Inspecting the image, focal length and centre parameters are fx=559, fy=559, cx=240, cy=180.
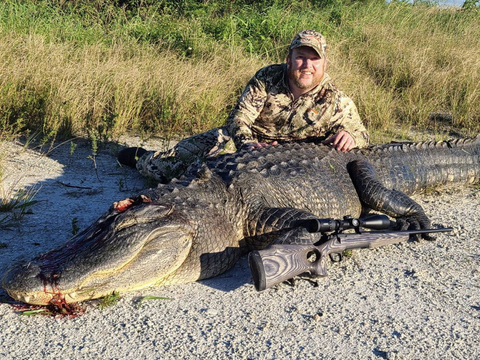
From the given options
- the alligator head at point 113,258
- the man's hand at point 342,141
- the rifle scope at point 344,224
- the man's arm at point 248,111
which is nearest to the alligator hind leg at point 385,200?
the man's hand at point 342,141

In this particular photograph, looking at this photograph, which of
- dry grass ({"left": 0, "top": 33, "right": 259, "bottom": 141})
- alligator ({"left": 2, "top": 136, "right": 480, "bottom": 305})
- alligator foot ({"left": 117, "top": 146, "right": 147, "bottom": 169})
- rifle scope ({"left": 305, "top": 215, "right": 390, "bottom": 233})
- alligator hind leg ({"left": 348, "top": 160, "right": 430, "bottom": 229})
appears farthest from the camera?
dry grass ({"left": 0, "top": 33, "right": 259, "bottom": 141})

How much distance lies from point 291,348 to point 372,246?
1.27m

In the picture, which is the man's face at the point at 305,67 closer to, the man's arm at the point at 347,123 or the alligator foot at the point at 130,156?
the man's arm at the point at 347,123

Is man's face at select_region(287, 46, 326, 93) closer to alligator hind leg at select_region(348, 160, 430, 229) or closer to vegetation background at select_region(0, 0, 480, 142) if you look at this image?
alligator hind leg at select_region(348, 160, 430, 229)

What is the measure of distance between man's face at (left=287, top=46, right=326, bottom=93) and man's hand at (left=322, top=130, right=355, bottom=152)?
1.91 ft

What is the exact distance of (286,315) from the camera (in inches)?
132

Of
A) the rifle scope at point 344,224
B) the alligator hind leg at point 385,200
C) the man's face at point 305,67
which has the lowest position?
the alligator hind leg at point 385,200

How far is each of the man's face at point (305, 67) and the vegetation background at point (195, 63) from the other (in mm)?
1861

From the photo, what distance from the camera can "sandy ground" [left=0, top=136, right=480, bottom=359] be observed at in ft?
9.80

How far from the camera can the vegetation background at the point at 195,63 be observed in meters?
6.66

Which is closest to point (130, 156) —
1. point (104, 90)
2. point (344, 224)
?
point (104, 90)

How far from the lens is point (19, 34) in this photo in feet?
25.1

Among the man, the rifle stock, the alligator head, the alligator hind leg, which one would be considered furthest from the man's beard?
the alligator head

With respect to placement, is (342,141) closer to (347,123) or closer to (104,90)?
(347,123)
